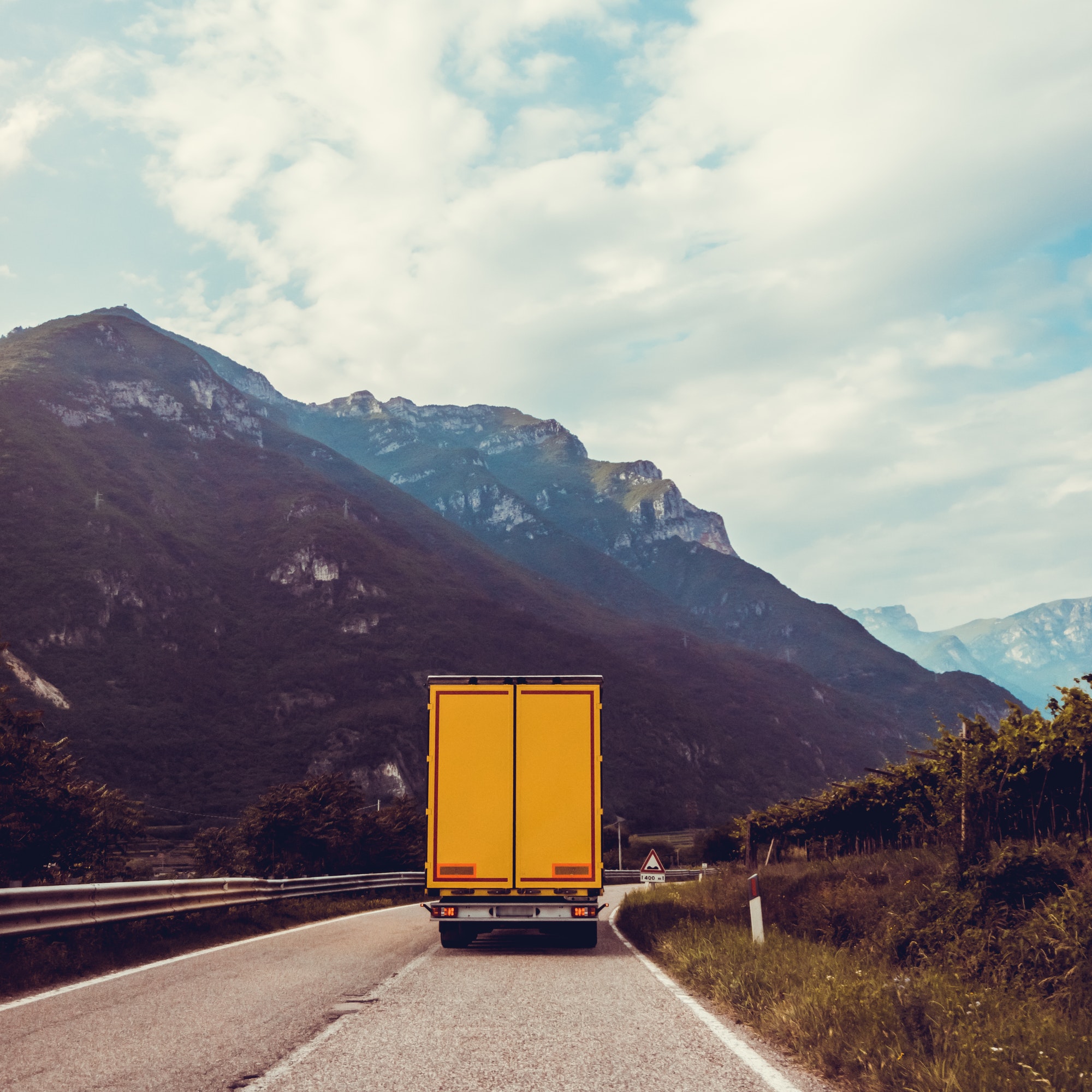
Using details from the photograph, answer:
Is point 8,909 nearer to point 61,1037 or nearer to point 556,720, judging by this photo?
point 61,1037

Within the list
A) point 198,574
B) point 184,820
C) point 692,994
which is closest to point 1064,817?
point 692,994

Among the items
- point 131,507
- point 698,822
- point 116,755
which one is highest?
point 131,507

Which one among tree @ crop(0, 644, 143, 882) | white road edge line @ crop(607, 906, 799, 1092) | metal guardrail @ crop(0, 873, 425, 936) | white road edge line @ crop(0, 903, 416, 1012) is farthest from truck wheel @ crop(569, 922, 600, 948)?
tree @ crop(0, 644, 143, 882)

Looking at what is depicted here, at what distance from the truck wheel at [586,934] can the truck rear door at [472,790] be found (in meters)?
1.31

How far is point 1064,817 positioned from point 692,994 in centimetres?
679

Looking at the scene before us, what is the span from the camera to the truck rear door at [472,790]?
44.6 ft

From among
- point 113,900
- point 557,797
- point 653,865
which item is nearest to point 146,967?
point 113,900

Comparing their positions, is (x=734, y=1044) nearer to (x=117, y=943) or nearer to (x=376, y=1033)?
(x=376, y=1033)

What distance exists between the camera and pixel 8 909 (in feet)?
30.7

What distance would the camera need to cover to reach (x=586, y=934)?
14148mm

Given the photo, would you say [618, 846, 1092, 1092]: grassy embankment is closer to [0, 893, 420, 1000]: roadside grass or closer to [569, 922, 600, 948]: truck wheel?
[569, 922, 600, 948]: truck wheel

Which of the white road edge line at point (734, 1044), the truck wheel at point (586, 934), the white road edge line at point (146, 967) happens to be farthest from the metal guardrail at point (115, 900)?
the white road edge line at point (734, 1044)

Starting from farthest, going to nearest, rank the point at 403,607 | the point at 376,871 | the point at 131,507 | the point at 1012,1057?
the point at 403,607
the point at 131,507
the point at 376,871
the point at 1012,1057

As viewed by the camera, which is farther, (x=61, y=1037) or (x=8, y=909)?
(x=8, y=909)
